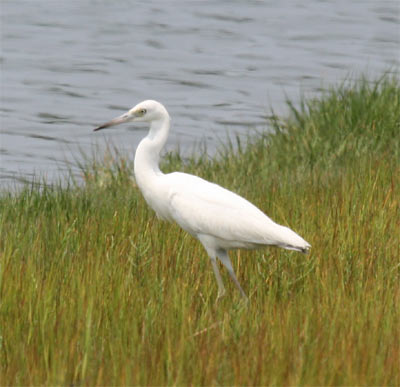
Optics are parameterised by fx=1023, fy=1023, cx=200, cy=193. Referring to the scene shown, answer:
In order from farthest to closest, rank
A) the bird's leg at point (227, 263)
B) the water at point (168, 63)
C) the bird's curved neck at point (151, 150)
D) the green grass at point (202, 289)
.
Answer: the water at point (168, 63), the bird's curved neck at point (151, 150), the bird's leg at point (227, 263), the green grass at point (202, 289)

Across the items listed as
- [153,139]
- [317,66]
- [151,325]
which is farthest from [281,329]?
[317,66]

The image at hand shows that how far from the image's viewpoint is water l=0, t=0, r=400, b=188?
13566mm

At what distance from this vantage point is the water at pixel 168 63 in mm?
13566

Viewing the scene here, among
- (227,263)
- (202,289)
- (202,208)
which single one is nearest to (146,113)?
(202,208)

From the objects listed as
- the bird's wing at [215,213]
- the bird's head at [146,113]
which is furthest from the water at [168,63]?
the bird's wing at [215,213]

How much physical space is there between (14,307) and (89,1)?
22.8 metres

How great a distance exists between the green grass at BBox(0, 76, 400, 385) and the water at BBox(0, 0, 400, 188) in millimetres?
3196

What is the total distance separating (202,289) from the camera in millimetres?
5426

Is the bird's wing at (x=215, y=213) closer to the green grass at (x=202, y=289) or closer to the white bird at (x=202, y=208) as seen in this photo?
the white bird at (x=202, y=208)

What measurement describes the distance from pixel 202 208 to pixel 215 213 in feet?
0.25

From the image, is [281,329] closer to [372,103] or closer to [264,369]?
[264,369]

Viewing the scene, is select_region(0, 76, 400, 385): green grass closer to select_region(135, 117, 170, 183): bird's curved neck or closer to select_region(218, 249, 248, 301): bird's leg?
select_region(218, 249, 248, 301): bird's leg

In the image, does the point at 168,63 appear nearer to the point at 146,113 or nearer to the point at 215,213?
the point at 146,113

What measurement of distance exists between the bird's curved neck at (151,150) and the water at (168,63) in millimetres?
4239
